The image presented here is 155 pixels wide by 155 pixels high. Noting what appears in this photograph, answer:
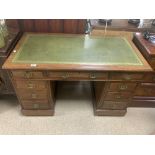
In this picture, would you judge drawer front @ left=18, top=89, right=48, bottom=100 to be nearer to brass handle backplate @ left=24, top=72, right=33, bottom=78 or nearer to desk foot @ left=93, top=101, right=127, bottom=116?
brass handle backplate @ left=24, top=72, right=33, bottom=78

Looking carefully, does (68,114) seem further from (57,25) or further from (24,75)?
(57,25)

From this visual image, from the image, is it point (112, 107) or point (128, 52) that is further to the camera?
point (112, 107)

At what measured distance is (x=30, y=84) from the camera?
1.28 meters

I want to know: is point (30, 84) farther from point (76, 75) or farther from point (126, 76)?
point (126, 76)

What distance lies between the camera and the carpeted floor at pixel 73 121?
148 cm

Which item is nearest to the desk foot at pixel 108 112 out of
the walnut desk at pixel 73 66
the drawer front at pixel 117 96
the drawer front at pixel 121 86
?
the walnut desk at pixel 73 66

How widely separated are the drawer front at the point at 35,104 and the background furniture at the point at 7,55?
7.9 inches

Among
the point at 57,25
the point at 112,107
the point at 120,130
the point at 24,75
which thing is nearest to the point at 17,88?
the point at 24,75

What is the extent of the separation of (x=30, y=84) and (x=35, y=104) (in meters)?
0.27

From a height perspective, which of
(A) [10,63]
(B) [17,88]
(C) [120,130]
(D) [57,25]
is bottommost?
(C) [120,130]

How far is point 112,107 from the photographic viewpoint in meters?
1.55

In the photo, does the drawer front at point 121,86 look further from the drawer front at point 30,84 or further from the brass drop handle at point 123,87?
the drawer front at point 30,84
